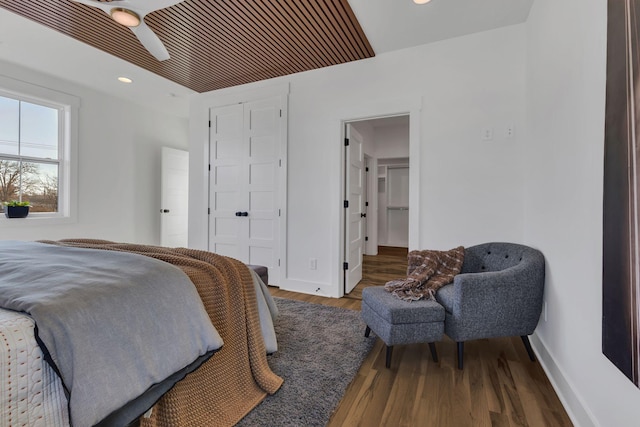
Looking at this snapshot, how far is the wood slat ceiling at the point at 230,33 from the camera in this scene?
238 centimetres

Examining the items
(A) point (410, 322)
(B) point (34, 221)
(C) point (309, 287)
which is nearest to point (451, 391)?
(A) point (410, 322)

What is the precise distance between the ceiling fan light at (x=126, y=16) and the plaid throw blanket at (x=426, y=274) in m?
2.58

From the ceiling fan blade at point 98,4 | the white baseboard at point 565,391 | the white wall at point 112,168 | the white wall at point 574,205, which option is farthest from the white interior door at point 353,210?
the white wall at point 112,168

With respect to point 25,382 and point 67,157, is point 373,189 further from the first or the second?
point 25,382

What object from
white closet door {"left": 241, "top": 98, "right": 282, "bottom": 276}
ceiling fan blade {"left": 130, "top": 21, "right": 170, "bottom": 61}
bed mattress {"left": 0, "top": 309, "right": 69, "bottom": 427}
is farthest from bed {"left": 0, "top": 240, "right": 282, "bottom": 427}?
white closet door {"left": 241, "top": 98, "right": 282, "bottom": 276}

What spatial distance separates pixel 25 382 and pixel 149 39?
2267 mm

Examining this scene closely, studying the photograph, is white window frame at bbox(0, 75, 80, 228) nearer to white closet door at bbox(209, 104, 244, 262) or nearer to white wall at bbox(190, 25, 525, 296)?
white closet door at bbox(209, 104, 244, 262)

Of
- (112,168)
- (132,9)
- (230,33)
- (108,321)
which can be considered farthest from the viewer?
(112,168)

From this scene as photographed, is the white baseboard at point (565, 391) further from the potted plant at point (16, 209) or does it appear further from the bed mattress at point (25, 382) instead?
the potted plant at point (16, 209)

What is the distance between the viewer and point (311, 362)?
191 centimetres

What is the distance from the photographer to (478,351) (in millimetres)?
2131

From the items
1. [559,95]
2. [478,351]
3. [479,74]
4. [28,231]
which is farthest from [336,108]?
[28,231]

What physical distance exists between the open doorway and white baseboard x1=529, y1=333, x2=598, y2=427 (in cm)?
191

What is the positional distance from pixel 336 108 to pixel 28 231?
3961 millimetres
